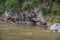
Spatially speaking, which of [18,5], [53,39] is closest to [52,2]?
[18,5]

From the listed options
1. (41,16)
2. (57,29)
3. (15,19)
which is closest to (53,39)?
(57,29)

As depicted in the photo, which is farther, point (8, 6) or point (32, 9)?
point (8, 6)

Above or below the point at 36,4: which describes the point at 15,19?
below

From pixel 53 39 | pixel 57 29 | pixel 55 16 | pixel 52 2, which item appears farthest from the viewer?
pixel 52 2

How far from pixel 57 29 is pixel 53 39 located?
847 centimetres

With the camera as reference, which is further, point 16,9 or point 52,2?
point 16,9

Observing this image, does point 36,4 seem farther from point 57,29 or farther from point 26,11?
point 57,29

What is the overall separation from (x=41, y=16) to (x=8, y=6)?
13.5 metres

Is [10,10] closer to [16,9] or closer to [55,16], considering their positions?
[16,9]

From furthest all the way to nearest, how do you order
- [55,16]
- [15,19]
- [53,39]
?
1. [15,19]
2. [55,16]
3. [53,39]

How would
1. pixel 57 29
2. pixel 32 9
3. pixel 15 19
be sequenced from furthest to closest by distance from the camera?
pixel 15 19 → pixel 32 9 → pixel 57 29

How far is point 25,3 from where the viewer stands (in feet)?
168

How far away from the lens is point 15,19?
54.5m

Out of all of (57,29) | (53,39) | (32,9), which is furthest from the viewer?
(32,9)
